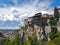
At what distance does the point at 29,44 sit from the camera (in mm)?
97812

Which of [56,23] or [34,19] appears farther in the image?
[34,19]

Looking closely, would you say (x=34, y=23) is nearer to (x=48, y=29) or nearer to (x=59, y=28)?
(x=48, y=29)

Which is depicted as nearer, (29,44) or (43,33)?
(29,44)

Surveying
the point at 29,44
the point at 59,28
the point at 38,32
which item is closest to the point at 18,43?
the point at 38,32

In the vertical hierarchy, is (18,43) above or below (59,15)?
below

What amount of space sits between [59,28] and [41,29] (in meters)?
17.9

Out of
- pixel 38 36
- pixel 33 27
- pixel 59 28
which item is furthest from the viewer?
pixel 33 27

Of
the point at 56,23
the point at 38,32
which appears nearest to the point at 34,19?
the point at 38,32

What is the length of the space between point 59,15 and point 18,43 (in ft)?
55.7

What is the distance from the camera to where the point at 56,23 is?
332 ft

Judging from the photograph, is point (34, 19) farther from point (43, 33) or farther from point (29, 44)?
point (29, 44)

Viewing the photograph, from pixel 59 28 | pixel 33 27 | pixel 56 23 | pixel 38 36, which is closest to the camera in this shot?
pixel 59 28

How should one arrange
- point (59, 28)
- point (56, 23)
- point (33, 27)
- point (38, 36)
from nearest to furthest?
point (59, 28)
point (56, 23)
point (38, 36)
point (33, 27)

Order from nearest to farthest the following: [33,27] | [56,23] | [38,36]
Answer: [56,23] < [38,36] < [33,27]
